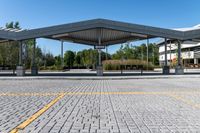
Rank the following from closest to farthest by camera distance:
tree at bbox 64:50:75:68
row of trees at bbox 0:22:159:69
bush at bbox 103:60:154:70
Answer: bush at bbox 103:60:154:70
row of trees at bbox 0:22:159:69
tree at bbox 64:50:75:68

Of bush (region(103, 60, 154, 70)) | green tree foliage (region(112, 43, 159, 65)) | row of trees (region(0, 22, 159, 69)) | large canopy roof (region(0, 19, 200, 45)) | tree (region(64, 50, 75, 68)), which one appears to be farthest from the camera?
tree (region(64, 50, 75, 68))

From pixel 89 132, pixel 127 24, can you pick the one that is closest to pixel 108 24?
pixel 127 24

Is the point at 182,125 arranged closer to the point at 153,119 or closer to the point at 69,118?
the point at 153,119

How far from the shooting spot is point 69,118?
25.7 ft

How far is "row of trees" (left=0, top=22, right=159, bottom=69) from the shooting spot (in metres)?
65.4

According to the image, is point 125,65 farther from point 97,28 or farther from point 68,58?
point 68,58

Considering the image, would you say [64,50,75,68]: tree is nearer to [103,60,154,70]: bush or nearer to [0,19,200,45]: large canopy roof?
[103,60,154,70]: bush

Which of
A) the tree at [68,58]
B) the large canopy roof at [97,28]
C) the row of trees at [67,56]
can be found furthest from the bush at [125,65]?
the tree at [68,58]

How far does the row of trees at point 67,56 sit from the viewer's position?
6538 centimetres

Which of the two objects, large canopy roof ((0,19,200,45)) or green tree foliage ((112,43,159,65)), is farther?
green tree foliage ((112,43,159,65))

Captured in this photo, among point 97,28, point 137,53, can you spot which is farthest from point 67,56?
point 97,28

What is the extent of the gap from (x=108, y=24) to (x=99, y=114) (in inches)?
884

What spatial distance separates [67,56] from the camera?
92.6 metres

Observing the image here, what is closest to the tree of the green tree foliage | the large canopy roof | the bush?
the green tree foliage
